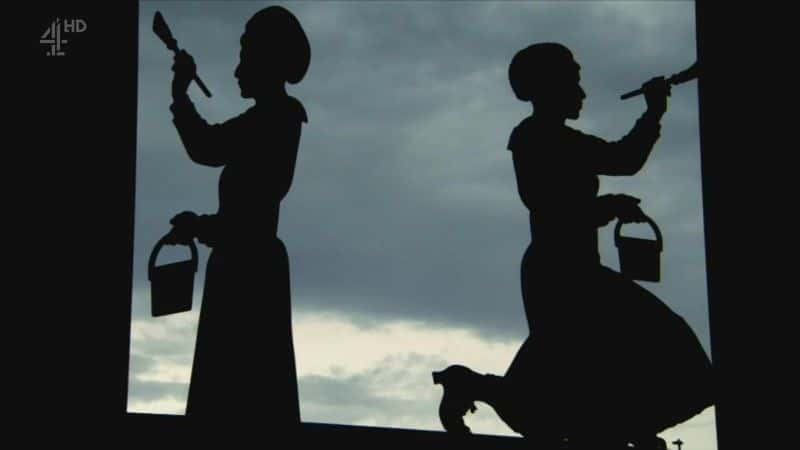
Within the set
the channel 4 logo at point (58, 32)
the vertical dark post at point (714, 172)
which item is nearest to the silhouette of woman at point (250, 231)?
the channel 4 logo at point (58, 32)

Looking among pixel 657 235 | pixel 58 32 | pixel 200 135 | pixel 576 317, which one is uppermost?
pixel 58 32

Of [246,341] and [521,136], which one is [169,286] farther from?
[521,136]

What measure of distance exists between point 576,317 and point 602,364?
0.97 feet

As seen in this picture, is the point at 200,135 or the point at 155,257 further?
the point at 200,135

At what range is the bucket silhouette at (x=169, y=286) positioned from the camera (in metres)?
7.65

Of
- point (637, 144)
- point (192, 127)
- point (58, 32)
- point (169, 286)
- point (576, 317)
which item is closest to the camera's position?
point (169, 286)

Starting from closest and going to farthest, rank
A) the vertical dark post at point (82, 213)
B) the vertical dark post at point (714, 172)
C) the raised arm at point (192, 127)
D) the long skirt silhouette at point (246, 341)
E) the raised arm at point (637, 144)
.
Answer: the vertical dark post at point (82, 213) → the long skirt silhouette at point (246, 341) → the raised arm at point (192, 127) → the raised arm at point (637, 144) → the vertical dark post at point (714, 172)

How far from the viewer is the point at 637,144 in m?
8.50

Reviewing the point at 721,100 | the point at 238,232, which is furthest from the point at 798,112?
the point at 238,232

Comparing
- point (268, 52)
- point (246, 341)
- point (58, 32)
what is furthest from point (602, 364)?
point (58, 32)

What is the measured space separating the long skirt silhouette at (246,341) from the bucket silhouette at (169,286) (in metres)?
0.40

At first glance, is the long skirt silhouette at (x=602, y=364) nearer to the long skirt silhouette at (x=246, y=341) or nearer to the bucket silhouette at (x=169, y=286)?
the long skirt silhouette at (x=246, y=341)

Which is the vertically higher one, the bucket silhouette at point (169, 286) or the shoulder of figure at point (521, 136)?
the shoulder of figure at point (521, 136)

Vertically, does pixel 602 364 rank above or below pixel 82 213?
below
